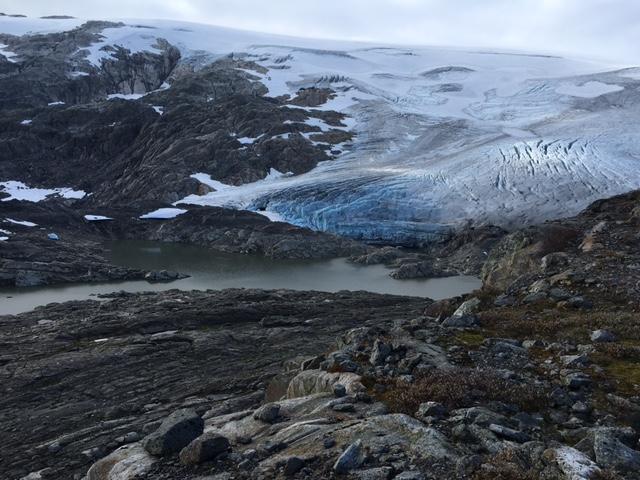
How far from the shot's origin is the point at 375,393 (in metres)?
8.55

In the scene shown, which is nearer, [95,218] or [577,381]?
[577,381]

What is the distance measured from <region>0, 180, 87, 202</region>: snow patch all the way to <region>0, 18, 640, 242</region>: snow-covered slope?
16.7 meters

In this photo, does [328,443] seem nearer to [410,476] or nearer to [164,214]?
[410,476]

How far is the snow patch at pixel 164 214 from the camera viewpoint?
6216 cm

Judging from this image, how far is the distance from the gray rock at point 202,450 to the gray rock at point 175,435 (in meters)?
0.38

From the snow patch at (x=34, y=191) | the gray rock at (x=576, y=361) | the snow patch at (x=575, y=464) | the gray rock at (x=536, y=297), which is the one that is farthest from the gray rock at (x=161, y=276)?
the snow patch at (x=575, y=464)

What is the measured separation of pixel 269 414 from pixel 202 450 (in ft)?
4.75

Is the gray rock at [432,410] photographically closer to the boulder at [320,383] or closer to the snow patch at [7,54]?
the boulder at [320,383]

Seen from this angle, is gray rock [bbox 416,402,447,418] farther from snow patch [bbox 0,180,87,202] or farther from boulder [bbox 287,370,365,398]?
snow patch [bbox 0,180,87,202]

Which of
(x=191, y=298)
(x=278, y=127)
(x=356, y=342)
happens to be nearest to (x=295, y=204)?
(x=278, y=127)

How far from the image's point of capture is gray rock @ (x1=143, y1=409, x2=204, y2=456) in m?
7.89

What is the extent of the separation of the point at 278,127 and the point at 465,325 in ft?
221

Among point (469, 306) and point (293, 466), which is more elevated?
point (293, 466)

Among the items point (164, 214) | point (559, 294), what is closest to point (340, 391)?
point (559, 294)
